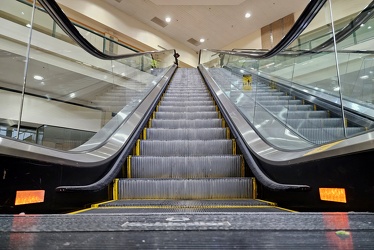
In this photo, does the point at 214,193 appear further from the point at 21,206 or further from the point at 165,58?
the point at 165,58

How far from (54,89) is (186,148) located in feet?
6.13

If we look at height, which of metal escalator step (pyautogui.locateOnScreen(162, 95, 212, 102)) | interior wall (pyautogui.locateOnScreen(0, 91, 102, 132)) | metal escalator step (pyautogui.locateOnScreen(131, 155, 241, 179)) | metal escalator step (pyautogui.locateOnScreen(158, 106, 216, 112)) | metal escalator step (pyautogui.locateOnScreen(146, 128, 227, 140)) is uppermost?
metal escalator step (pyautogui.locateOnScreen(162, 95, 212, 102))

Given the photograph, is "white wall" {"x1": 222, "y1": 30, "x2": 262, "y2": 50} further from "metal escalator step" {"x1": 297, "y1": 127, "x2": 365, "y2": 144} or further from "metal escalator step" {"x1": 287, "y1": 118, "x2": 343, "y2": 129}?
"metal escalator step" {"x1": 297, "y1": 127, "x2": 365, "y2": 144}

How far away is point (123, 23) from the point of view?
1329 centimetres

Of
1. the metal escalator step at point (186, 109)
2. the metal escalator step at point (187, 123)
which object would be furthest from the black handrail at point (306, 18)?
the metal escalator step at point (186, 109)

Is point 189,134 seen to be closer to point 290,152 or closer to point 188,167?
point 188,167

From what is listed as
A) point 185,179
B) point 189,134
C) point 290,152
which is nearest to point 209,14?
point 189,134

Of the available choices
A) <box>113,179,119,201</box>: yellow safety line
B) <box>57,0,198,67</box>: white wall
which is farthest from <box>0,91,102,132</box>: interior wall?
<box>57,0,198,67</box>: white wall

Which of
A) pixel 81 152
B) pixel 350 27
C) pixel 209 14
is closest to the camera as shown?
pixel 81 152

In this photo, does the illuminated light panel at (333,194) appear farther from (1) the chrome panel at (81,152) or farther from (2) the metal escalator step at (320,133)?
(1) the chrome panel at (81,152)

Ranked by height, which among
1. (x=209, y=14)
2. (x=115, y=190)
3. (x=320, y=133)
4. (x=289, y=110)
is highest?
(x=209, y=14)

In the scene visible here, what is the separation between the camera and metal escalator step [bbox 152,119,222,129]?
4160mm

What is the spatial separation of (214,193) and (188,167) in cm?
47

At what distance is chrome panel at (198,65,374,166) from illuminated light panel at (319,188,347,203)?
20cm
